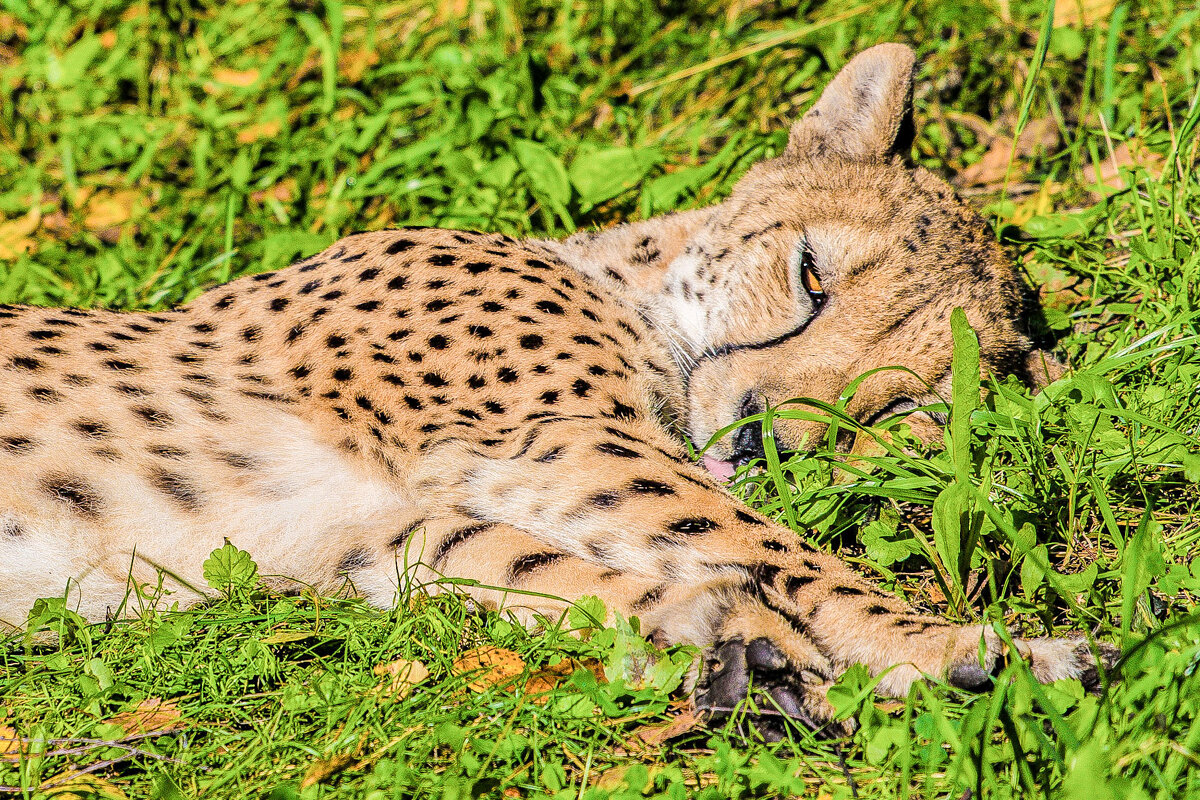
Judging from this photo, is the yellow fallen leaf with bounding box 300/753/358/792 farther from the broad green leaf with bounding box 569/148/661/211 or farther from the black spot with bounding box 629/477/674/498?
the broad green leaf with bounding box 569/148/661/211

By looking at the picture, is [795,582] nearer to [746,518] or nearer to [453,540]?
[746,518]

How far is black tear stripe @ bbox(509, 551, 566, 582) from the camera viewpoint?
2.73m

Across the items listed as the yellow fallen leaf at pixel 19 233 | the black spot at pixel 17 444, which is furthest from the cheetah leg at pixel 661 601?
the yellow fallen leaf at pixel 19 233

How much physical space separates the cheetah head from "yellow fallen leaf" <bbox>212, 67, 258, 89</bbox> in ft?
12.7

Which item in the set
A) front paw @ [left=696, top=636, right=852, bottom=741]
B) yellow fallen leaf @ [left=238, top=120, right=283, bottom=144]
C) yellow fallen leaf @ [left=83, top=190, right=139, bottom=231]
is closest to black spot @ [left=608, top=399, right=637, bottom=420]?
front paw @ [left=696, top=636, right=852, bottom=741]

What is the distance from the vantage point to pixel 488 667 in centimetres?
243

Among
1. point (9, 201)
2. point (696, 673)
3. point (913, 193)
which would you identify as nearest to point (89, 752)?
point (696, 673)

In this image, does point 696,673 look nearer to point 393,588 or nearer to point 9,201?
point 393,588

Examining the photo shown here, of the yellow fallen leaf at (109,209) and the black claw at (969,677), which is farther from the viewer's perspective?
the yellow fallen leaf at (109,209)

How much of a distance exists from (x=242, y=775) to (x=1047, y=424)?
242 centimetres

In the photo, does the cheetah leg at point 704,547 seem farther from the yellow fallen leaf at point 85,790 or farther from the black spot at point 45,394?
the black spot at point 45,394

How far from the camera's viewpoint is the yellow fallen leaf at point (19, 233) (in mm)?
5223

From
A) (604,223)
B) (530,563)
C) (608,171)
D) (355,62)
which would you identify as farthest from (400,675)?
(355,62)

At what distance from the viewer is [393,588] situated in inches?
113
